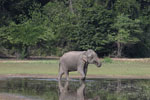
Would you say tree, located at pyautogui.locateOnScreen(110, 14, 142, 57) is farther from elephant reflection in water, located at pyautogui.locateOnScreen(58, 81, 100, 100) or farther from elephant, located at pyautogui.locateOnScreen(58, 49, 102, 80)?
elephant reflection in water, located at pyautogui.locateOnScreen(58, 81, 100, 100)

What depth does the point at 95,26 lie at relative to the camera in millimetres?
49500

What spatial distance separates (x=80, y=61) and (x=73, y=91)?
4251 mm

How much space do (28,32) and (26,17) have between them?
5.09 meters

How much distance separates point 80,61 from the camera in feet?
76.5

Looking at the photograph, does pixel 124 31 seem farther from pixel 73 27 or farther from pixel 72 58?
pixel 72 58

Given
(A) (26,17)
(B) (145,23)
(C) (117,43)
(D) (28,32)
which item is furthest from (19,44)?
(B) (145,23)

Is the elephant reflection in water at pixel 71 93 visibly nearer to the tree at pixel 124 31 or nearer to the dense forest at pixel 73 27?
the dense forest at pixel 73 27

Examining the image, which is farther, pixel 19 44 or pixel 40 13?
pixel 40 13

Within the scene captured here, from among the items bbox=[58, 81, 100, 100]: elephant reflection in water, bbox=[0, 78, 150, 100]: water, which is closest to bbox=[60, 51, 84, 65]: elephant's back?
bbox=[0, 78, 150, 100]: water

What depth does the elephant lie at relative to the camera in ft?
76.2

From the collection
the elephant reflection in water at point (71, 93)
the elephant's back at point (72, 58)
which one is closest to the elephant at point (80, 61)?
the elephant's back at point (72, 58)

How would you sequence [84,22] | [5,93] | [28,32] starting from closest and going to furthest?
1. [5,93]
2. [28,32]
3. [84,22]

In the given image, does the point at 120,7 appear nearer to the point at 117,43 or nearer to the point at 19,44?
the point at 117,43

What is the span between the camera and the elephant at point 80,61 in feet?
76.2
